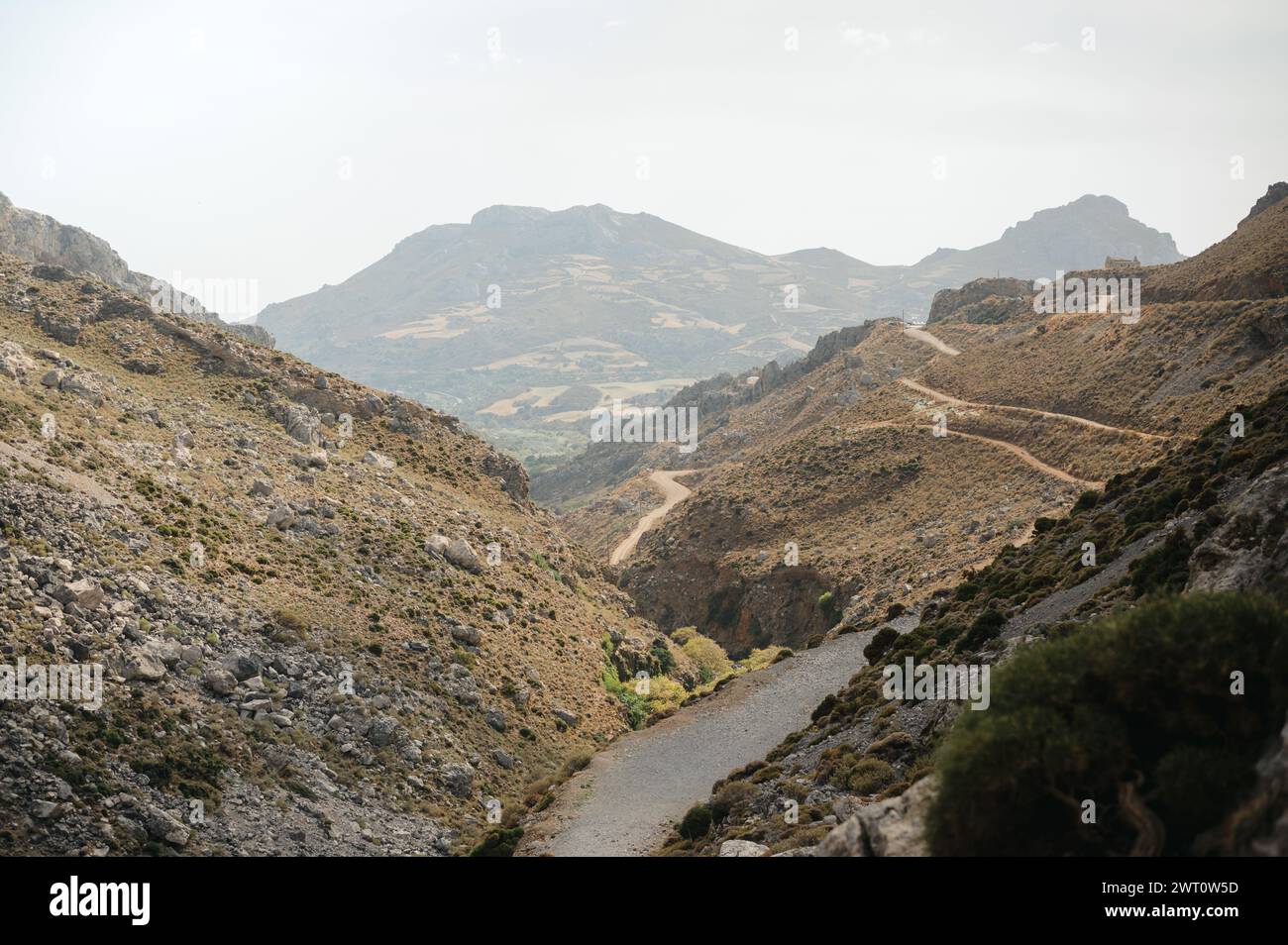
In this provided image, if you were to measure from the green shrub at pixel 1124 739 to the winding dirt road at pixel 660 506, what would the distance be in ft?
259

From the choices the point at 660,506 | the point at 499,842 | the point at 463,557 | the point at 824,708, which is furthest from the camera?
the point at 660,506

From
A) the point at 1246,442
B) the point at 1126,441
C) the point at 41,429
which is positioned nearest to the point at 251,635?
the point at 41,429

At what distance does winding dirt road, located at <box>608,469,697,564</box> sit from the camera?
97500 mm

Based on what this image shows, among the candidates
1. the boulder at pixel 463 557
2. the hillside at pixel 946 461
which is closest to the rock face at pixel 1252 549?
the hillside at pixel 946 461

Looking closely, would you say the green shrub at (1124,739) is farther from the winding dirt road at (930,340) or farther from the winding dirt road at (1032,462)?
the winding dirt road at (930,340)

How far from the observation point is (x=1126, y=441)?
6750 cm

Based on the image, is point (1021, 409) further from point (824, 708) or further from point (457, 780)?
point (457, 780)

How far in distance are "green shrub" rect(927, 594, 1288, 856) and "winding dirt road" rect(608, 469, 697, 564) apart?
79.1 m

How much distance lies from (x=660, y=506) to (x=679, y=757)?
79.6 meters

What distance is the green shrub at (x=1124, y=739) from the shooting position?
13.2 meters

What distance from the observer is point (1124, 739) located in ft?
46.4

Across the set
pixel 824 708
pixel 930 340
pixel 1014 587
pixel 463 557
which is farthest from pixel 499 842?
pixel 930 340

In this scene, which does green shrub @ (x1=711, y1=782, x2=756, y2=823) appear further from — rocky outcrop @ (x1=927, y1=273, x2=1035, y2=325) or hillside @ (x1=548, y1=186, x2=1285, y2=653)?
rocky outcrop @ (x1=927, y1=273, x2=1035, y2=325)
